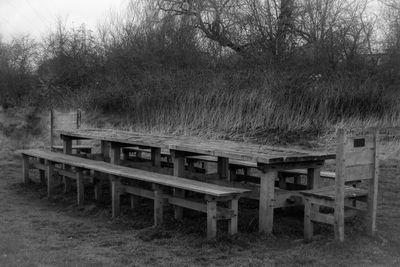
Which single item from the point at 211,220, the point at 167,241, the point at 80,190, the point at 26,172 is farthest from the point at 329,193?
the point at 26,172

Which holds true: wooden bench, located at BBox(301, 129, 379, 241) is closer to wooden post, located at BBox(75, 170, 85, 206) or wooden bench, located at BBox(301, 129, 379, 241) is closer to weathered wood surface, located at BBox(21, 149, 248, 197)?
weathered wood surface, located at BBox(21, 149, 248, 197)

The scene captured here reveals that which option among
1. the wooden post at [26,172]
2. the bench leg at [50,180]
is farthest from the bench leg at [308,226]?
the wooden post at [26,172]

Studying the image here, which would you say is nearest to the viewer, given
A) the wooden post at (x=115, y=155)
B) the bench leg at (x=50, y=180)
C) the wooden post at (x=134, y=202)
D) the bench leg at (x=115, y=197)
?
the bench leg at (x=115, y=197)

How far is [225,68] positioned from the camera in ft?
55.8

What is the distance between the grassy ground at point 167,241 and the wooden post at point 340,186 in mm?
162

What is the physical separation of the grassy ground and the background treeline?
6.31 metres

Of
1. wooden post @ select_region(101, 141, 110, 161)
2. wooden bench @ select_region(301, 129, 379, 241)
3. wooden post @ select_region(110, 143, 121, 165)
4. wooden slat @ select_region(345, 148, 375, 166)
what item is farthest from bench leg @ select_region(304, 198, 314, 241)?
wooden post @ select_region(101, 141, 110, 161)

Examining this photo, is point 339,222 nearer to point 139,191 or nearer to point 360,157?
point 360,157

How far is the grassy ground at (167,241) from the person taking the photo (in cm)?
496

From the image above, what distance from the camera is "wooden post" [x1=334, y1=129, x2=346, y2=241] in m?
5.39

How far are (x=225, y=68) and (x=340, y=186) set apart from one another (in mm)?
11897

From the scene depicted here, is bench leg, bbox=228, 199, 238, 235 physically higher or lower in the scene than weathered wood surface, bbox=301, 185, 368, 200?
lower

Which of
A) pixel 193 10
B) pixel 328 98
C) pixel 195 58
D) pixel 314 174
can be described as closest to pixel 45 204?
pixel 314 174

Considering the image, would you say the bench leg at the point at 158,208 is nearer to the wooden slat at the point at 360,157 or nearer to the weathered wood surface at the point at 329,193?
the weathered wood surface at the point at 329,193
